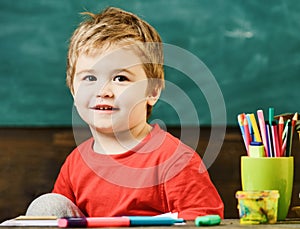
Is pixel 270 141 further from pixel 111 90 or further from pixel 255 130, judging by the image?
pixel 111 90

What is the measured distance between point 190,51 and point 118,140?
3.19ft

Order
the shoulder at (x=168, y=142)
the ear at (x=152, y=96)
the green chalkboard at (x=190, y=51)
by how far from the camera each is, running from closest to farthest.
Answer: the shoulder at (x=168, y=142)
the ear at (x=152, y=96)
the green chalkboard at (x=190, y=51)

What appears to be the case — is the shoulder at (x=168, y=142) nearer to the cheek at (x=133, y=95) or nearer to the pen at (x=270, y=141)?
the cheek at (x=133, y=95)

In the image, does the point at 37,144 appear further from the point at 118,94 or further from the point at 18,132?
the point at 118,94

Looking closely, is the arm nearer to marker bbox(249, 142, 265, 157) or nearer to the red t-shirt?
the red t-shirt

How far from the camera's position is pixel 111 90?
1.36 meters

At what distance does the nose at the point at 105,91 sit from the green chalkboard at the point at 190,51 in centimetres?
93

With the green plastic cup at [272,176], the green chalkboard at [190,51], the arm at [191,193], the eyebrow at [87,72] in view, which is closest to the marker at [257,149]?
the green plastic cup at [272,176]

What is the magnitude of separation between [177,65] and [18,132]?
0.56 m

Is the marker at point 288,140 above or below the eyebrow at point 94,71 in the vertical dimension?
below

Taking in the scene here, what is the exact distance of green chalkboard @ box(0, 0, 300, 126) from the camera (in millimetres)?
2303

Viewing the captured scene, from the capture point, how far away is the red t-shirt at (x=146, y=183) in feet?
4.13

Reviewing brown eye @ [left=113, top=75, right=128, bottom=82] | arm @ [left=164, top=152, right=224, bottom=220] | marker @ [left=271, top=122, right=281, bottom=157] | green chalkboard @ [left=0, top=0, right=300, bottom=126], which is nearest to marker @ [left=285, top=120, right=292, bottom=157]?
marker @ [left=271, top=122, right=281, bottom=157]

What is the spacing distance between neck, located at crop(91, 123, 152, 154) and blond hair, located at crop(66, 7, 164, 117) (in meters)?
0.11
